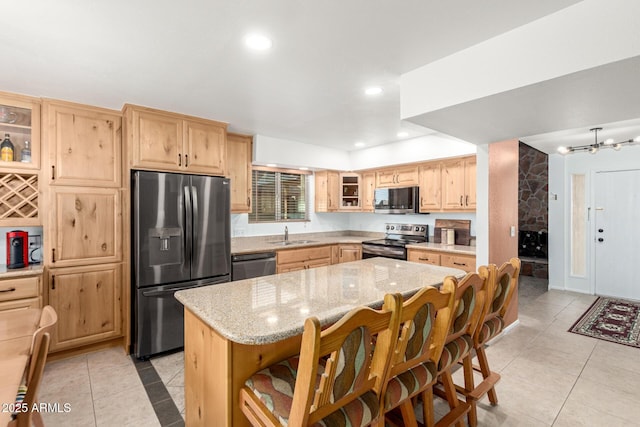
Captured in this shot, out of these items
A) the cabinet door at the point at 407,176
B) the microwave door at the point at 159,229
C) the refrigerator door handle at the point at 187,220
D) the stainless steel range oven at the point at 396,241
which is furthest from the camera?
the cabinet door at the point at 407,176

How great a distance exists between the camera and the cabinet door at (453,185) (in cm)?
411

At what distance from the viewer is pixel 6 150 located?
272 cm

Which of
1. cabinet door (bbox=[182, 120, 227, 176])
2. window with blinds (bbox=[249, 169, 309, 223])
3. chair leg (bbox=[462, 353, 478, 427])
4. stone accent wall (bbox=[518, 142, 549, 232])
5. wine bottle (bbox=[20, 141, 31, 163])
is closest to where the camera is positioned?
chair leg (bbox=[462, 353, 478, 427])

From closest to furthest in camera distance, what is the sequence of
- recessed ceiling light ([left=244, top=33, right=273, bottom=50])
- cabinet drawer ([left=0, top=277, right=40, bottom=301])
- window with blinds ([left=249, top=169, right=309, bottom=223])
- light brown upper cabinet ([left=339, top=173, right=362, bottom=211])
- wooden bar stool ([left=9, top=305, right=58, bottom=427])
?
1. wooden bar stool ([left=9, top=305, right=58, bottom=427])
2. recessed ceiling light ([left=244, top=33, right=273, bottom=50])
3. cabinet drawer ([left=0, top=277, right=40, bottom=301])
4. window with blinds ([left=249, top=169, right=309, bottom=223])
5. light brown upper cabinet ([left=339, top=173, right=362, bottom=211])

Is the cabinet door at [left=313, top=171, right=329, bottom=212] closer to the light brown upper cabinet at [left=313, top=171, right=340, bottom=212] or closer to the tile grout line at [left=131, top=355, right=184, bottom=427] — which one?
the light brown upper cabinet at [left=313, top=171, right=340, bottom=212]

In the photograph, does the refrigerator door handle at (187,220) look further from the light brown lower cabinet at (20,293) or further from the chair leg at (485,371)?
the chair leg at (485,371)

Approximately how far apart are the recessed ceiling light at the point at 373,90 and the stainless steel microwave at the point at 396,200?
2.19 m

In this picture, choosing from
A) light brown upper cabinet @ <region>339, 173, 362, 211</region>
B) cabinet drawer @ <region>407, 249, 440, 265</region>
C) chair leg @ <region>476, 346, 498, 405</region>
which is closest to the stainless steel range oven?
cabinet drawer @ <region>407, 249, 440, 265</region>

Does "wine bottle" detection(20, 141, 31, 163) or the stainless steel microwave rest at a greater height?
"wine bottle" detection(20, 141, 31, 163)

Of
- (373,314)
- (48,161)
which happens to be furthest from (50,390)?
(373,314)

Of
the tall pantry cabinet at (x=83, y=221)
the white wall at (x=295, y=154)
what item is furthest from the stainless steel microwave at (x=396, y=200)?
the tall pantry cabinet at (x=83, y=221)

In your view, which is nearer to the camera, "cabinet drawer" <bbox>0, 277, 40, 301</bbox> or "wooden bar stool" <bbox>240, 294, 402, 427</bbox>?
"wooden bar stool" <bbox>240, 294, 402, 427</bbox>

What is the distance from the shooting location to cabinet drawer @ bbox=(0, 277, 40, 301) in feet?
8.27

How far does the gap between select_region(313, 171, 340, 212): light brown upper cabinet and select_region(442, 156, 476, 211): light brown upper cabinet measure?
5.97 feet
